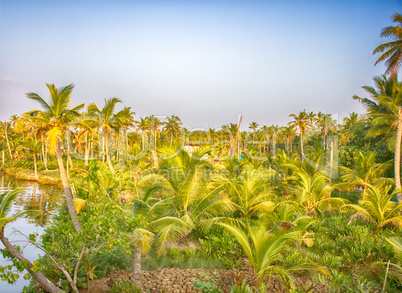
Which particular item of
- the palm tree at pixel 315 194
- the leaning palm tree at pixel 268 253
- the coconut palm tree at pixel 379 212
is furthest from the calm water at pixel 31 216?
the coconut palm tree at pixel 379 212

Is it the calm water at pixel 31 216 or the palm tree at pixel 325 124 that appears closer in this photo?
the calm water at pixel 31 216

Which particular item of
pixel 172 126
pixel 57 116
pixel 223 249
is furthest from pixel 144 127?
pixel 223 249

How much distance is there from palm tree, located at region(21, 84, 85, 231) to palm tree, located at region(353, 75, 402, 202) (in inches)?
559

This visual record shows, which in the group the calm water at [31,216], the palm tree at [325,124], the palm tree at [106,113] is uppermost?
the palm tree at [325,124]

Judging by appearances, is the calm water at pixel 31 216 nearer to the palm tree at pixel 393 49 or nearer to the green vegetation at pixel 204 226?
the green vegetation at pixel 204 226

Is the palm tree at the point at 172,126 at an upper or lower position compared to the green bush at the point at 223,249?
upper

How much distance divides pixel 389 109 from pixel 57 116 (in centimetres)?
1681

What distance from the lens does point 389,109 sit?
14.7 metres

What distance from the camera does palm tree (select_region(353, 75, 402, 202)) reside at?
12.9 m

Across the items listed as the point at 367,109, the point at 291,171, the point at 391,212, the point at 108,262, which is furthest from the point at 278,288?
the point at 367,109

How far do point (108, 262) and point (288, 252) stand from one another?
5.53 metres

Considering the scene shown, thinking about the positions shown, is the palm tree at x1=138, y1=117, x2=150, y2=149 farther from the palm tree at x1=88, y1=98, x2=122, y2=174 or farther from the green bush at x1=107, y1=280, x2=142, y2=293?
the green bush at x1=107, y1=280, x2=142, y2=293

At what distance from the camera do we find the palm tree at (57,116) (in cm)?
956

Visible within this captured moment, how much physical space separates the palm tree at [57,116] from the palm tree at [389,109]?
14.2 m
